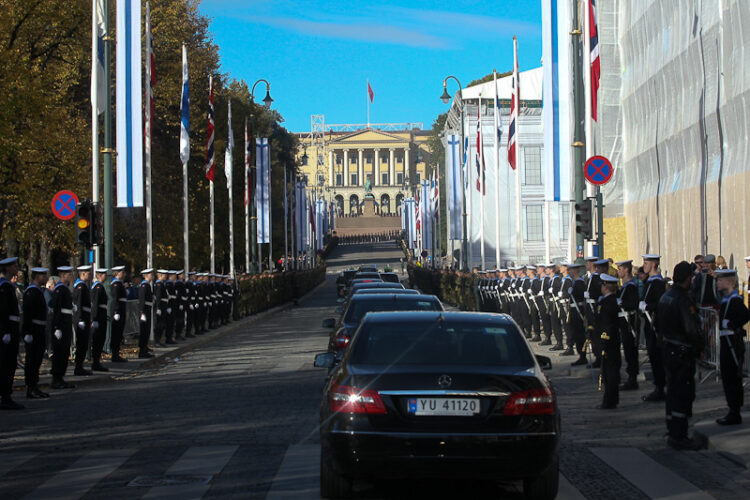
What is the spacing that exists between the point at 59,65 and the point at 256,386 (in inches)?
880

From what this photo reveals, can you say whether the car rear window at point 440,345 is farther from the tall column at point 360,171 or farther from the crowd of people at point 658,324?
the tall column at point 360,171

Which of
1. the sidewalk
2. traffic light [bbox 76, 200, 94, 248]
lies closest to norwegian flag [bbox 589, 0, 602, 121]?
the sidewalk

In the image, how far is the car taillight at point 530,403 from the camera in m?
7.21

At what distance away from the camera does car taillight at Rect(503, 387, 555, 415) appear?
23.6 ft

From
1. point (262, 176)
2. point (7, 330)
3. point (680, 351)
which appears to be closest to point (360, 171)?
point (262, 176)

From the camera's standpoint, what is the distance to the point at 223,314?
1458 inches

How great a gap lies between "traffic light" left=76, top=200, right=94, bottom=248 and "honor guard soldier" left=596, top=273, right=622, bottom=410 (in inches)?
406

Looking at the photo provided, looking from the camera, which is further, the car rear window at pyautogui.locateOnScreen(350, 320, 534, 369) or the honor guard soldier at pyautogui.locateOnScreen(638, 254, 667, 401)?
the honor guard soldier at pyautogui.locateOnScreen(638, 254, 667, 401)

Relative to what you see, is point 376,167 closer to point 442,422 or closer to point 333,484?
point 333,484

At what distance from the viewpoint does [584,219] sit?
2064cm

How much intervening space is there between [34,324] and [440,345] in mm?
8516

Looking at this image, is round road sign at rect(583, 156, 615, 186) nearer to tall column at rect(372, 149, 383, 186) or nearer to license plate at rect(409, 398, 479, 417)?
license plate at rect(409, 398, 479, 417)

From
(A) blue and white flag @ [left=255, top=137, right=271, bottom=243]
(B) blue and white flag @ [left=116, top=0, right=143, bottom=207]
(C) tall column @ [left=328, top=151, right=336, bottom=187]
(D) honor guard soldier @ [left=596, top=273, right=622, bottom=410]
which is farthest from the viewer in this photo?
(C) tall column @ [left=328, top=151, right=336, bottom=187]

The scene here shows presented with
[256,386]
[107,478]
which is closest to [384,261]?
[256,386]
